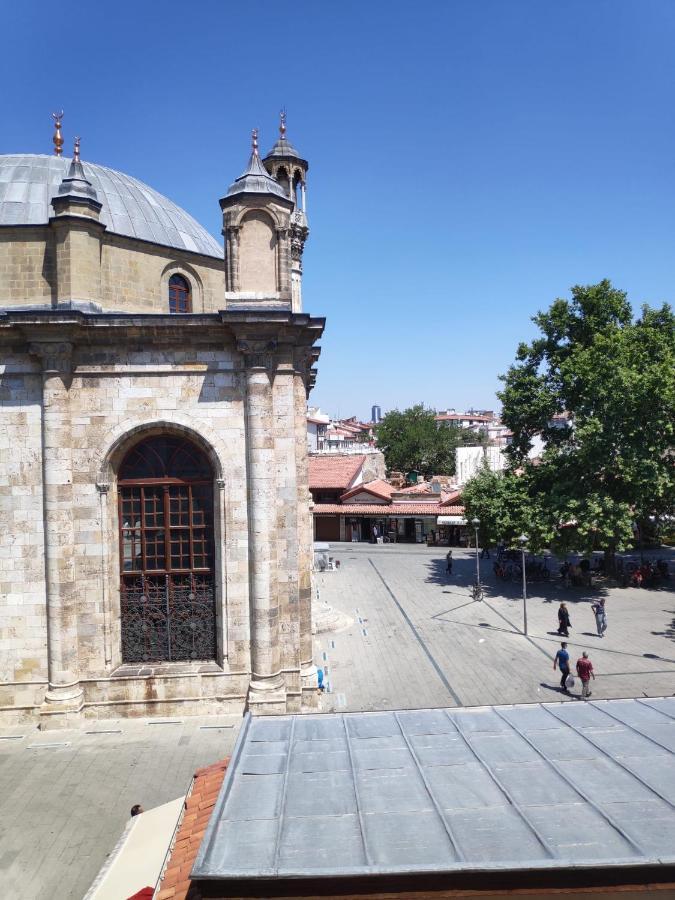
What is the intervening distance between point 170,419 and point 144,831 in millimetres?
7618

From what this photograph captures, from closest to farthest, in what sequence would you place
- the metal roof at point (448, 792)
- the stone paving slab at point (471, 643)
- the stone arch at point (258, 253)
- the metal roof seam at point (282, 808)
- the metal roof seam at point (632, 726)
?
the metal roof at point (448, 792)
the metal roof seam at point (282, 808)
the metal roof seam at point (632, 726)
the stone arch at point (258, 253)
the stone paving slab at point (471, 643)

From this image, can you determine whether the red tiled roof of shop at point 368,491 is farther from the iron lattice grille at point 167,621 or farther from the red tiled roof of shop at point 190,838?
the red tiled roof of shop at point 190,838

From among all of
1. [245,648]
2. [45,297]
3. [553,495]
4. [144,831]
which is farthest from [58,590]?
[553,495]

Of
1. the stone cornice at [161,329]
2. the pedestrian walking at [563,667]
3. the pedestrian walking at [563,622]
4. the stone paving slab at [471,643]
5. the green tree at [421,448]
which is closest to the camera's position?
the stone cornice at [161,329]

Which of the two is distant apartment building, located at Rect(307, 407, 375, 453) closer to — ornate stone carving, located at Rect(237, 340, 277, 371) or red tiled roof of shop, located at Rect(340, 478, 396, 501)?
red tiled roof of shop, located at Rect(340, 478, 396, 501)

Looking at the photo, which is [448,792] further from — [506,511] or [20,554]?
[506,511]

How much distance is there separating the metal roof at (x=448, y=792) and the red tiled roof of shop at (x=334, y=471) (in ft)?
116

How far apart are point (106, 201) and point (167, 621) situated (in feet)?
37.9

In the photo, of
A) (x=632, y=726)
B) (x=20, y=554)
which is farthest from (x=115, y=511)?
(x=632, y=726)

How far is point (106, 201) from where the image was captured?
1647 cm

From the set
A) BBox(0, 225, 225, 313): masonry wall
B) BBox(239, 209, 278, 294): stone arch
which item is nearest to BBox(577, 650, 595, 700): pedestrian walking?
BBox(239, 209, 278, 294): stone arch

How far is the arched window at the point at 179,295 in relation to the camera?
16.3 metres

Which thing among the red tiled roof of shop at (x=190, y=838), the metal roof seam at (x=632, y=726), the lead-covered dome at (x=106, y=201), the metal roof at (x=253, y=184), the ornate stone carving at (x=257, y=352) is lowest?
the red tiled roof of shop at (x=190, y=838)

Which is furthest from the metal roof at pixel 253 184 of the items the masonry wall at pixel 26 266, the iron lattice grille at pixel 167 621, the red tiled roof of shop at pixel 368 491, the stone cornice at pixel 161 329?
the red tiled roof of shop at pixel 368 491
